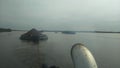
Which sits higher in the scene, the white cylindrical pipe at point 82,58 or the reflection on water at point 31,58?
the white cylindrical pipe at point 82,58

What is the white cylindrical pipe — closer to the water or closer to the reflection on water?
the water

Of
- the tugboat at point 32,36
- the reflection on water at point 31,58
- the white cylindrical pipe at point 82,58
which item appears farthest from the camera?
the tugboat at point 32,36

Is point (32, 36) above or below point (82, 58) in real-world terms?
below

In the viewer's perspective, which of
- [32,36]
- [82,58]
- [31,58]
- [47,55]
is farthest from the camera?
[32,36]

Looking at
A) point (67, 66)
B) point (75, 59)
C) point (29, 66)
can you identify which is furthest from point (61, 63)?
point (75, 59)

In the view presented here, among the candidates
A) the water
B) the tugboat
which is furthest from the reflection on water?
the tugboat

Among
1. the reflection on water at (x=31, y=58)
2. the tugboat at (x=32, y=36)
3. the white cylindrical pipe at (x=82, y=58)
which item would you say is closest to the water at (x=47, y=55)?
the reflection on water at (x=31, y=58)

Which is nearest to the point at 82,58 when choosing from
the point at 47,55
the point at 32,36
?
the point at 47,55

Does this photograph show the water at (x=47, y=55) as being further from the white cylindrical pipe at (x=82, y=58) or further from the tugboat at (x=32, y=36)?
the tugboat at (x=32, y=36)

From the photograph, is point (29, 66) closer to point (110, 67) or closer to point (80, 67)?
point (110, 67)

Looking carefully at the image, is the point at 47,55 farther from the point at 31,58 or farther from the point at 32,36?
the point at 32,36

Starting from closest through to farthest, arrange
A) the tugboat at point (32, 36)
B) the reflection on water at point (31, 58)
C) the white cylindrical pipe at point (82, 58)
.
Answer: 1. the white cylindrical pipe at point (82, 58)
2. the reflection on water at point (31, 58)
3. the tugboat at point (32, 36)

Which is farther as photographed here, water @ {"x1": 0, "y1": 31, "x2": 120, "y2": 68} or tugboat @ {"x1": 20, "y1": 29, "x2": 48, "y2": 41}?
tugboat @ {"x1": 20, "y1": 29, "x2": 48, "y2": 41}
